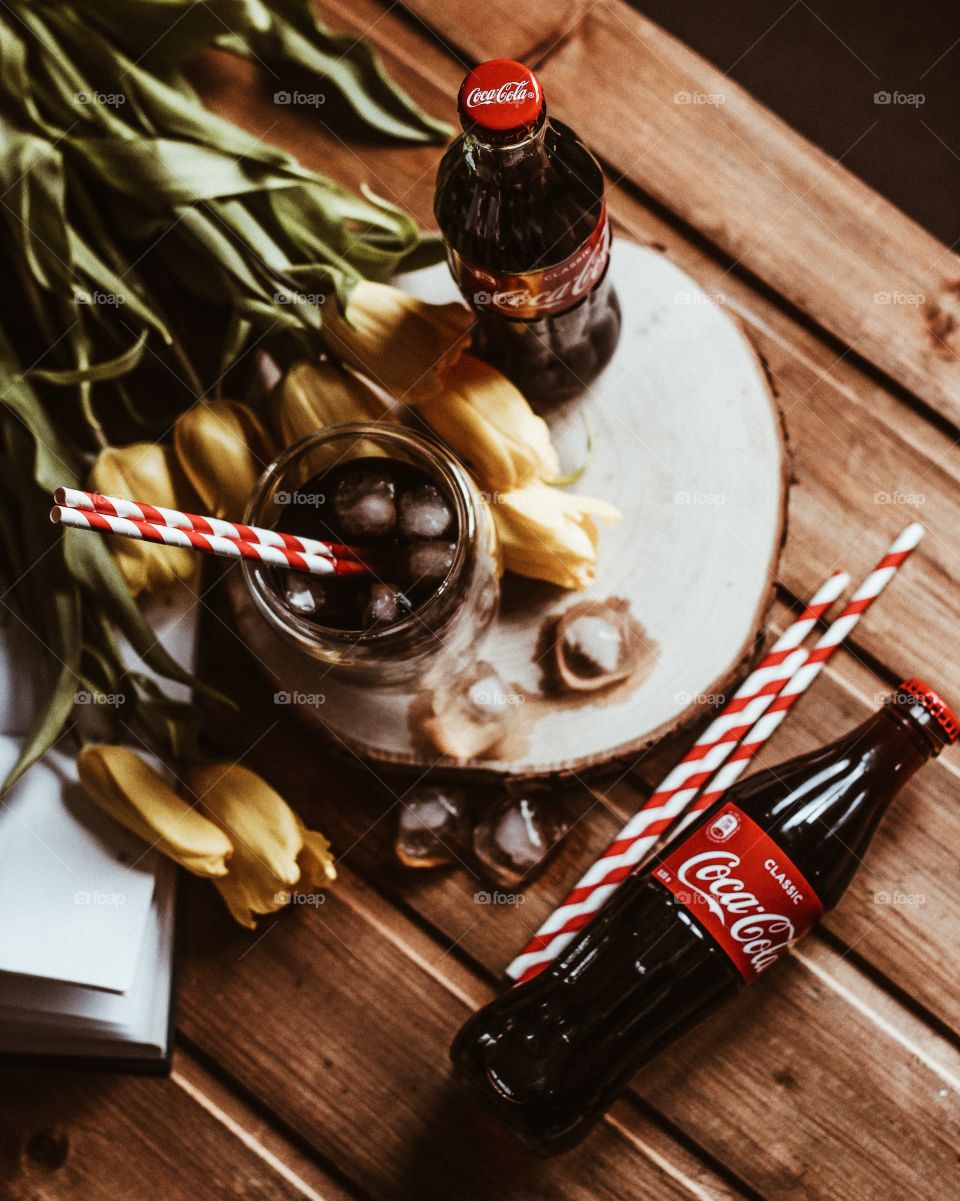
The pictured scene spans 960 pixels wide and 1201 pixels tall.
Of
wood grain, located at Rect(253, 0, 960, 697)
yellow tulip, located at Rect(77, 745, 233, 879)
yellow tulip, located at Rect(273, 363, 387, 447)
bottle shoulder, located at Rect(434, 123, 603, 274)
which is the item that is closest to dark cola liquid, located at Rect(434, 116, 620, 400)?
bottle shoulder, located at Rect(434, 123, 603, 274)

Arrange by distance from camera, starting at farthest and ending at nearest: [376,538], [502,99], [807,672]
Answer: [807,672]
[376,538]
[502,99]

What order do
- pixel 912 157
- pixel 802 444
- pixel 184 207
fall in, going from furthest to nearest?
1. pixel 912 157
2. pixel 802 444
3. pixel 184 207

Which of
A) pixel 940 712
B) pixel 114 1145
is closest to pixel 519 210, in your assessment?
pixel 940 712

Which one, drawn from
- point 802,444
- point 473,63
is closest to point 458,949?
point 802,444

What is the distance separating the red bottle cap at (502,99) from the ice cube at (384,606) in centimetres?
28

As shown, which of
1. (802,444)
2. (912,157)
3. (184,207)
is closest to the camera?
(184,207)

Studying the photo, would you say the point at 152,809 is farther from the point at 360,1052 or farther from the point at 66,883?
the point at 360,1052

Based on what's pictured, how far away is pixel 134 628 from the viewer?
0.77m

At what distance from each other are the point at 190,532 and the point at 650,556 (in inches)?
13.9

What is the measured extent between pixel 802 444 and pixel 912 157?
0.54 m

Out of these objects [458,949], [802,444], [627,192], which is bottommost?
[458,949]

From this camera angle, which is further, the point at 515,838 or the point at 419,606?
the point at 515,838

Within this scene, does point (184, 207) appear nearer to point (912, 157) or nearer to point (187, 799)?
point (187, 799)

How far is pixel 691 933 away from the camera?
0.74m
